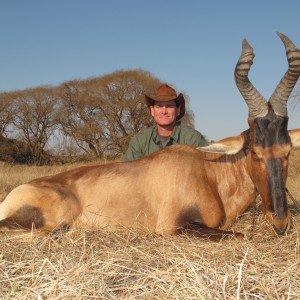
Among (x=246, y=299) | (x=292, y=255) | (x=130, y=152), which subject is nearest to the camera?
(x=246, y=299)

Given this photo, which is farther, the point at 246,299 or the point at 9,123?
the point at 9,123

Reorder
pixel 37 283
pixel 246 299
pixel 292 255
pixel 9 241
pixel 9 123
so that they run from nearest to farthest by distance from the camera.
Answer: pixel 246 299, pixel 37 283, pixel 292 255, pixel 9 241, pixel 9 123

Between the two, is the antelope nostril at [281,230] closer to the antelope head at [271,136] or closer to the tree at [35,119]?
the antelope head at [271,136]

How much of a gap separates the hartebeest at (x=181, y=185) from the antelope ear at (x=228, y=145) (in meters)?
0.01

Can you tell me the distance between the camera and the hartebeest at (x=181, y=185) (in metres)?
4.62

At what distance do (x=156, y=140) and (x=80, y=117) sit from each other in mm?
17932

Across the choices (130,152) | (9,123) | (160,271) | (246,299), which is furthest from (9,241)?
(9,123)

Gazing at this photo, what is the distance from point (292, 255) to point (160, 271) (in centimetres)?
126

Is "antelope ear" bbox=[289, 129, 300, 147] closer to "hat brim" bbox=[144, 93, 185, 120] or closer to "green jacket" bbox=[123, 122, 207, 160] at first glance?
"green jacket" bbox=[123, 122, 207, 160]

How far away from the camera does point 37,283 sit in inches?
118

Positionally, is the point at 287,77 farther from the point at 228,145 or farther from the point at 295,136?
the point at 228,145

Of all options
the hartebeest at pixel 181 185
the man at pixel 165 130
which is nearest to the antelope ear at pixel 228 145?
the hartebeest at pixel 181 185

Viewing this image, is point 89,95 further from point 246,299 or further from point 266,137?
point 246,299

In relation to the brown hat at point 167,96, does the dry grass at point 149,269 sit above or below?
below
